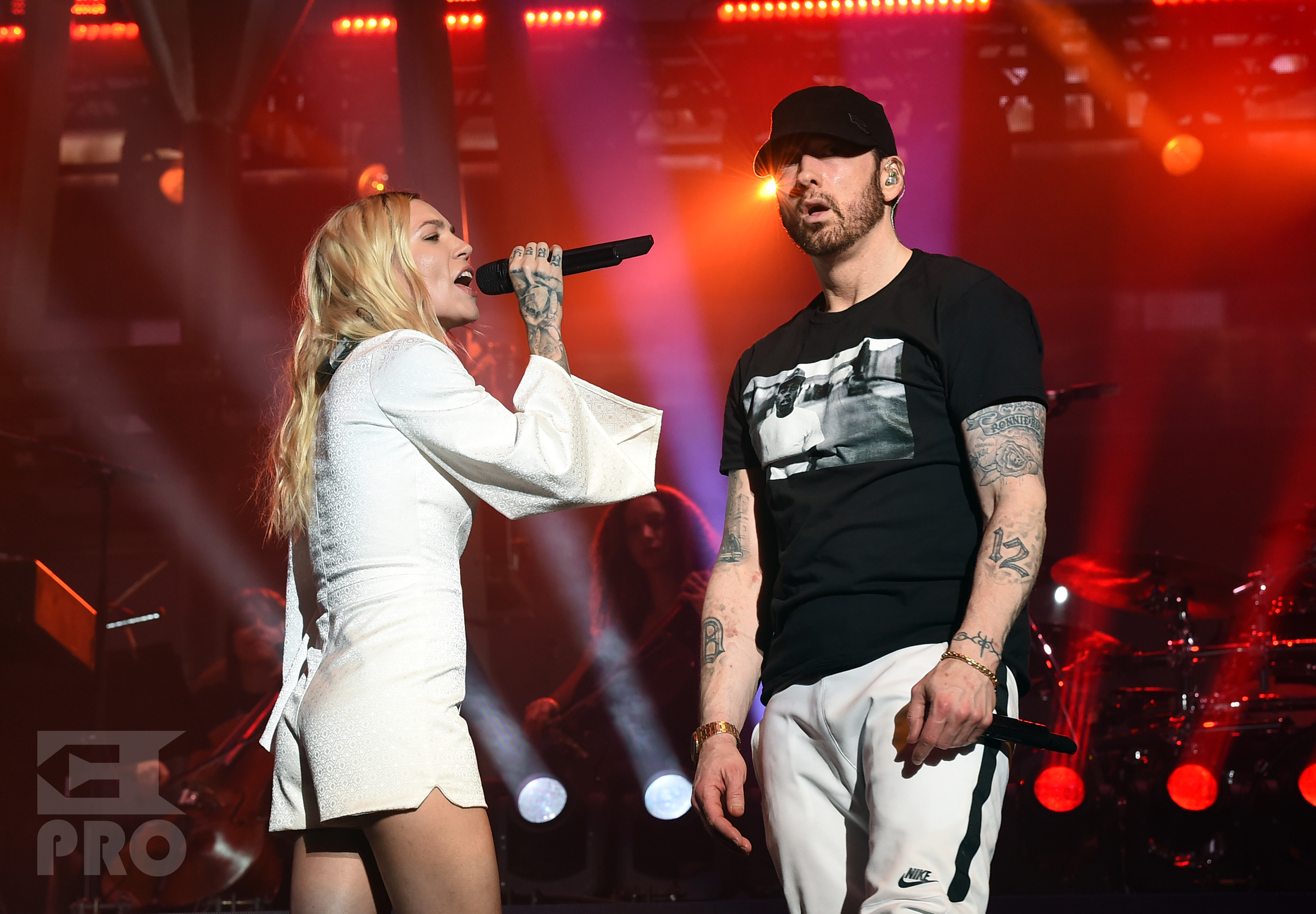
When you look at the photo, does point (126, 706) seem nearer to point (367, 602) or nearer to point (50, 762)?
point (50, 762)

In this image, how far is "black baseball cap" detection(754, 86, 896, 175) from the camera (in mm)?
1447

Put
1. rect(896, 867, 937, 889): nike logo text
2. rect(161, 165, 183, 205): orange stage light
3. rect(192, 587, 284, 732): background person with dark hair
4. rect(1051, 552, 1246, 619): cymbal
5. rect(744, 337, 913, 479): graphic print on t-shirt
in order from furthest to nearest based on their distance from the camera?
rect(161, 165, 183, 205): orange stage light
rect(192, 587, 284, 732): background person with dark hair
rect(1051, 552, 1246, 619): cymbal
rect(744, 337, 913, 479): graphic print on t-shirt
rect(896, 867, 937, 889): nike logo text

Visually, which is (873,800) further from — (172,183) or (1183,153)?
(172,183)

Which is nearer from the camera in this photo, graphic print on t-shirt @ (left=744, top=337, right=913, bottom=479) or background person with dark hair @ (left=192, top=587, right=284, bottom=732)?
graphic print on t-shirt @ (left=744, top=337, right=913, bottom=479)

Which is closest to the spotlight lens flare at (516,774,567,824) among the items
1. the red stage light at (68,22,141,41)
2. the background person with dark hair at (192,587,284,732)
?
the background person with dark hair at (192,587,284,732)

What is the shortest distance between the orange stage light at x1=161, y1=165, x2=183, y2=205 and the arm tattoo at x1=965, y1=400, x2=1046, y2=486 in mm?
9367

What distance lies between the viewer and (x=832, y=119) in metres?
1.45

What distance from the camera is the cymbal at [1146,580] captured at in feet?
14.1

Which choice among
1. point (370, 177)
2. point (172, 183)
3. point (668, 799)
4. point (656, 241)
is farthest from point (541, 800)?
point (172, 183)

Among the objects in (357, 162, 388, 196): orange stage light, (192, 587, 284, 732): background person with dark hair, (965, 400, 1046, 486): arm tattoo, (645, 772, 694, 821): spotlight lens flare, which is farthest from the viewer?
(357, 162, 388, 196): orange stage light

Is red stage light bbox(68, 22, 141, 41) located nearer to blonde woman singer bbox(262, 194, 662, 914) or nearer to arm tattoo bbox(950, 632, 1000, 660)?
blonde woman singer bbox(262, 194, 662, 914)

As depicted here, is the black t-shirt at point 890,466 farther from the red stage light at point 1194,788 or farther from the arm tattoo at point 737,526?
the red stage light at point 1194,788

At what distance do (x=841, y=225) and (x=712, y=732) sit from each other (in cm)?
74

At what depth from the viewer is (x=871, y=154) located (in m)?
1.49
